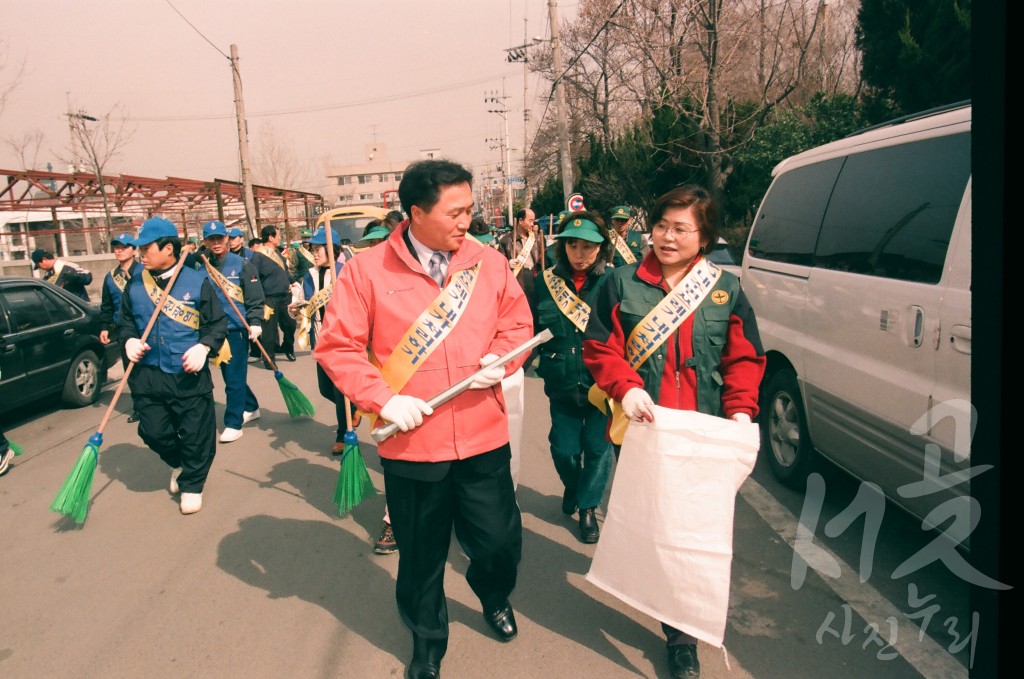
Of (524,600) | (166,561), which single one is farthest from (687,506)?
(166,561)

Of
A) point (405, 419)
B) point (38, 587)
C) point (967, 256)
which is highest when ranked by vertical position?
point (967, 256)

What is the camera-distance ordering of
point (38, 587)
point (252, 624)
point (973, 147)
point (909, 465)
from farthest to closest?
point (38, 587) < point (252, 624) < point (909, 465) < point (973, 147)

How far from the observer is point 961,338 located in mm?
2666

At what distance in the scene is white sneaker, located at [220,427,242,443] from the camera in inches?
243

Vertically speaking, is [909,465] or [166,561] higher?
[909,465]

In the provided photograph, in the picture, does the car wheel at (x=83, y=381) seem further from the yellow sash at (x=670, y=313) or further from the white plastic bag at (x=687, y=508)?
the white plastic bag at (x=687, y=508)

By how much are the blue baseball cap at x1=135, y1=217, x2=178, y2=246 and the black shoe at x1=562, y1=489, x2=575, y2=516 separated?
313cm

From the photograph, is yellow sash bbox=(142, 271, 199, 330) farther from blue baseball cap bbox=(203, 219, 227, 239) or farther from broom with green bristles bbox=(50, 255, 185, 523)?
blue baseball cap bbox=(203, 219, 227, 239)

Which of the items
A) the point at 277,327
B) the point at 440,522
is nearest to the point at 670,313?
the point at 440,522

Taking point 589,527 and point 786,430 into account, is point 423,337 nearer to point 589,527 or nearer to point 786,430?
point 589,527

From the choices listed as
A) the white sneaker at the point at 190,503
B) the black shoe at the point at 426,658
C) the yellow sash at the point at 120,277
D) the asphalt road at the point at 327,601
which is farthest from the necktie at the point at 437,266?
the yellow sash at the point at 120,277

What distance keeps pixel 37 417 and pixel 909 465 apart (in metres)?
8.36

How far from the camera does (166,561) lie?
155 inches

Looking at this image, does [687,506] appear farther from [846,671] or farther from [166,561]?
[166,561]
